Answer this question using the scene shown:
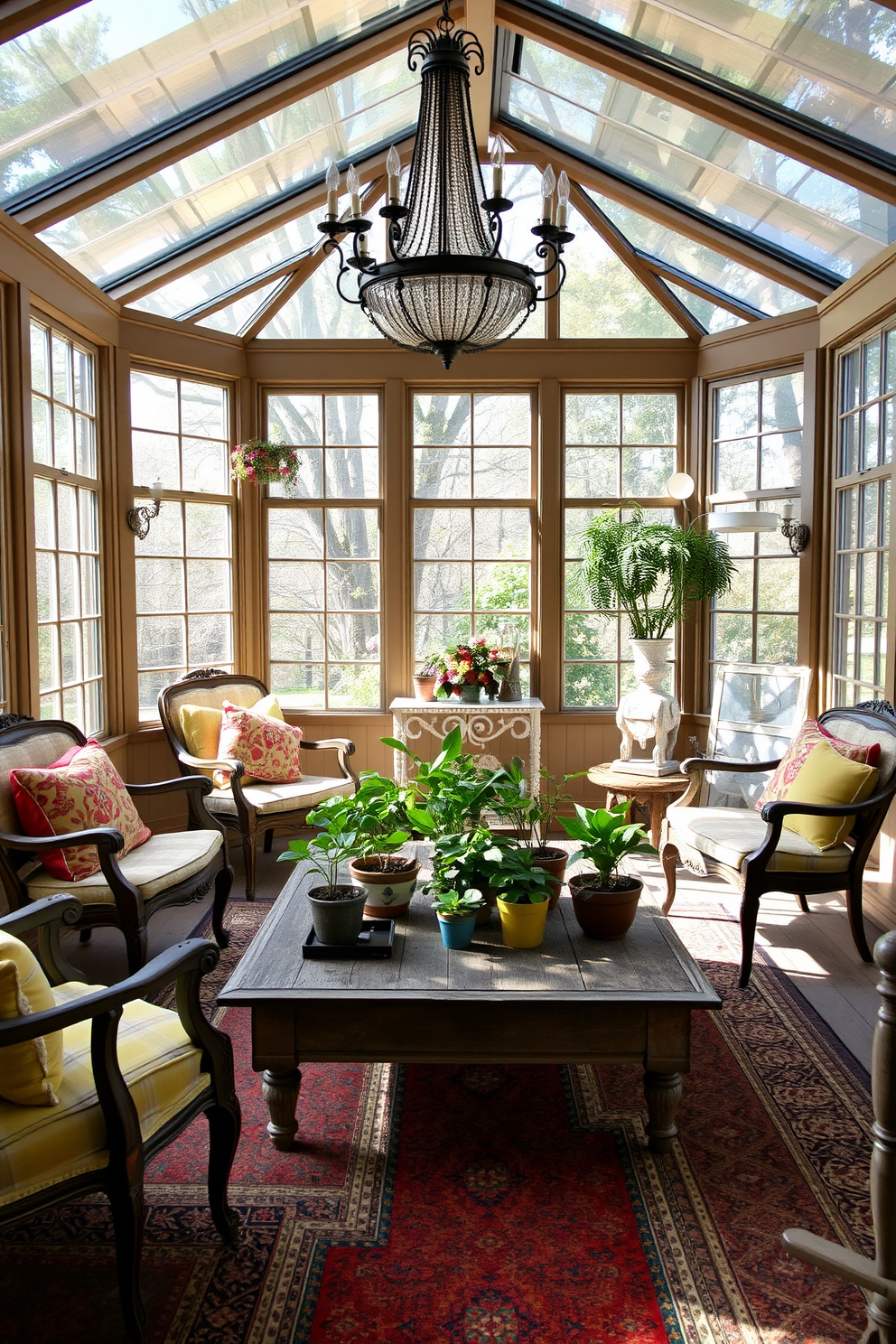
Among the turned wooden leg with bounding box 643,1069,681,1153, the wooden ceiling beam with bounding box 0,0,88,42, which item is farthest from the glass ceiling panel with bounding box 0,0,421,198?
the turned wooden leg with bounding box 643,1069,681,1153

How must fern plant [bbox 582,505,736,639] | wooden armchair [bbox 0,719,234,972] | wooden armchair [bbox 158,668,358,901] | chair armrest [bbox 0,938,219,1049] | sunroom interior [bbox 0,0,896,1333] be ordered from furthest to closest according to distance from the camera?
fern plant [bbox 582,505,736,639] < wooden armchair [bbox 158,668,358,901] < sunroom interior [bbox 0,0,896,1333] < wooden armchair [bbox 0,719,234,972] < chair armrest [bbox 0,938,219,1049]

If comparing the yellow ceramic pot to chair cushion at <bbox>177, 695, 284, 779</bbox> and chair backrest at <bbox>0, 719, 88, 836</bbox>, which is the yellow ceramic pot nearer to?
chair backrest at <bbox>0, 719, 88, 836</bbox>

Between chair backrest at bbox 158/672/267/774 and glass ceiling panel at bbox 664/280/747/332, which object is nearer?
chair backrest at bbox 158/672/267/774

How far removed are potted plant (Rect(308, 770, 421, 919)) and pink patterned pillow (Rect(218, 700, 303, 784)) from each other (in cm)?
225

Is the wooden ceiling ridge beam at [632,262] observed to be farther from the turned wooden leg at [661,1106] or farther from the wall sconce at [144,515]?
the turned wooden leg at [661,1106]

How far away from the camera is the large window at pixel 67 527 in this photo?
4.55m

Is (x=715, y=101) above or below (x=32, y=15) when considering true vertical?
above

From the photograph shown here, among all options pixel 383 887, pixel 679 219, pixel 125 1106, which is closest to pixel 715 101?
pixel 679 219

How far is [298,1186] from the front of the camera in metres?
2.48

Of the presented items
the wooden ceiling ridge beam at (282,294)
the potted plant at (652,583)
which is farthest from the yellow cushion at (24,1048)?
the wooden ceiling ridge beam at (282,294)

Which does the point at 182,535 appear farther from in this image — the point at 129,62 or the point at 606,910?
the point at 606,910

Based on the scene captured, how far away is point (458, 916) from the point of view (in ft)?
9.02

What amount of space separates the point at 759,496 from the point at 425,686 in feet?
7.30

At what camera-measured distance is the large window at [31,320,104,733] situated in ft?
14.9
